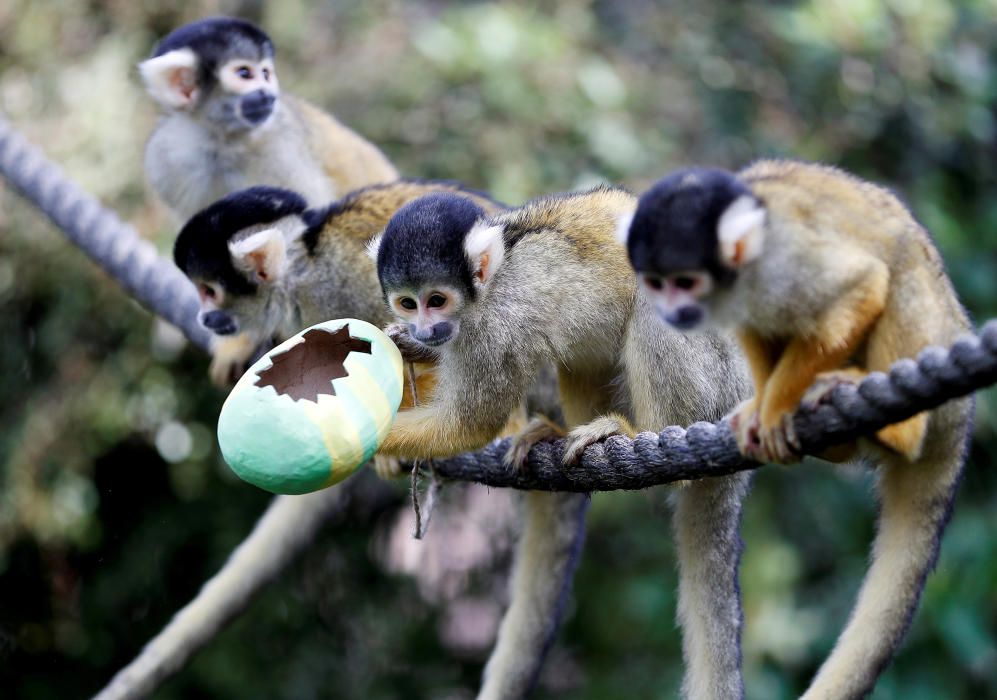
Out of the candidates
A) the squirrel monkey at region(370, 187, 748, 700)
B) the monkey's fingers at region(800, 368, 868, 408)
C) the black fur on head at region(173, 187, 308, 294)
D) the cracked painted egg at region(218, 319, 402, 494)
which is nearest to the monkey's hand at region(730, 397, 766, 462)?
the monkey's fingers at region(800, 368, 868, 408)

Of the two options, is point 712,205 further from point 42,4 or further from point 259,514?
point 42,4

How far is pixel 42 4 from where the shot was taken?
225 inches

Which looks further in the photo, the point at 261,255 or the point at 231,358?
the point at 231,358

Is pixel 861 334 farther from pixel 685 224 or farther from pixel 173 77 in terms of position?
pixel 173 77

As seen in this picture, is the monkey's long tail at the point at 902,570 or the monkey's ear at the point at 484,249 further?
the monkey's ear at the point at 484,249

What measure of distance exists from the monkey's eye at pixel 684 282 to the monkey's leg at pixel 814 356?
9.9 inches

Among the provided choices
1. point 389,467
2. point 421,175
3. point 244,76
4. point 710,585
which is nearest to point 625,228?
point 710,585

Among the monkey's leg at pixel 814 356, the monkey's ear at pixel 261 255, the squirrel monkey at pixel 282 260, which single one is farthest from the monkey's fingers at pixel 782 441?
the monkey's ear at pixel 261 255

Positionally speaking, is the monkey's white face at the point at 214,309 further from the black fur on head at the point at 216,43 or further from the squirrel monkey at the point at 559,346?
the black fur on head at the point at 216,43

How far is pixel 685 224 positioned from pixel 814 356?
0.39m

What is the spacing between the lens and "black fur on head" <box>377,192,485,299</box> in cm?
289

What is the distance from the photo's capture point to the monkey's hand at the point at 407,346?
10.3 feet

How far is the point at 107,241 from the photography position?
4.48m

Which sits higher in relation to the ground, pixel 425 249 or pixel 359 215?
pixel 425 249
